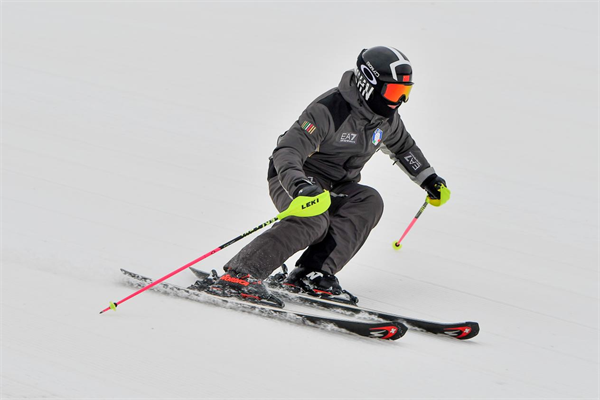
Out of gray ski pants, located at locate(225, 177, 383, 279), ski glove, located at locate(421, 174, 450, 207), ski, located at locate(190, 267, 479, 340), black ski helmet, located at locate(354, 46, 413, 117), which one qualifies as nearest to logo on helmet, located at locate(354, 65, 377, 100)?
black ski helmet, located at locate(354, 46, 413, 117)

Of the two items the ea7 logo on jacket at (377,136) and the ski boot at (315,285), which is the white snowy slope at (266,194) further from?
the ea7 logo on jacket at (377,136)

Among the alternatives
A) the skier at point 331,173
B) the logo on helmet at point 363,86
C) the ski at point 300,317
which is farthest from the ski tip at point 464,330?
the logo on helmet at point 363,86

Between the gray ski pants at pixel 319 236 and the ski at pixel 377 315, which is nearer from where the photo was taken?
A: the ski at pixel 377 315

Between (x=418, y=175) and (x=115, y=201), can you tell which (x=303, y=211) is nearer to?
(x=418, y=175)

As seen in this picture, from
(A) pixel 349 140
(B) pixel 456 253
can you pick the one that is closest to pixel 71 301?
(A) pixel 349 140

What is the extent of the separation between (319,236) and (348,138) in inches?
24.6

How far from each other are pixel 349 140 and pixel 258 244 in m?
0.88

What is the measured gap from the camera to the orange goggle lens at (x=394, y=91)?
3.91 m

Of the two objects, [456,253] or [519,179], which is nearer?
[456,253]

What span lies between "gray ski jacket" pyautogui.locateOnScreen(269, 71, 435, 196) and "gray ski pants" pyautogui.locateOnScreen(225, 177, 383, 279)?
0.14 metres

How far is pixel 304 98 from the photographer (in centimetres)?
766

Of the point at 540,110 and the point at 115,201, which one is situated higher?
the point at 540,110

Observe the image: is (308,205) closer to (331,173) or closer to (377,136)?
(331,173)

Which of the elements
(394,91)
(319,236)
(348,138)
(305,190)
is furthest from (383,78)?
(319,236)
